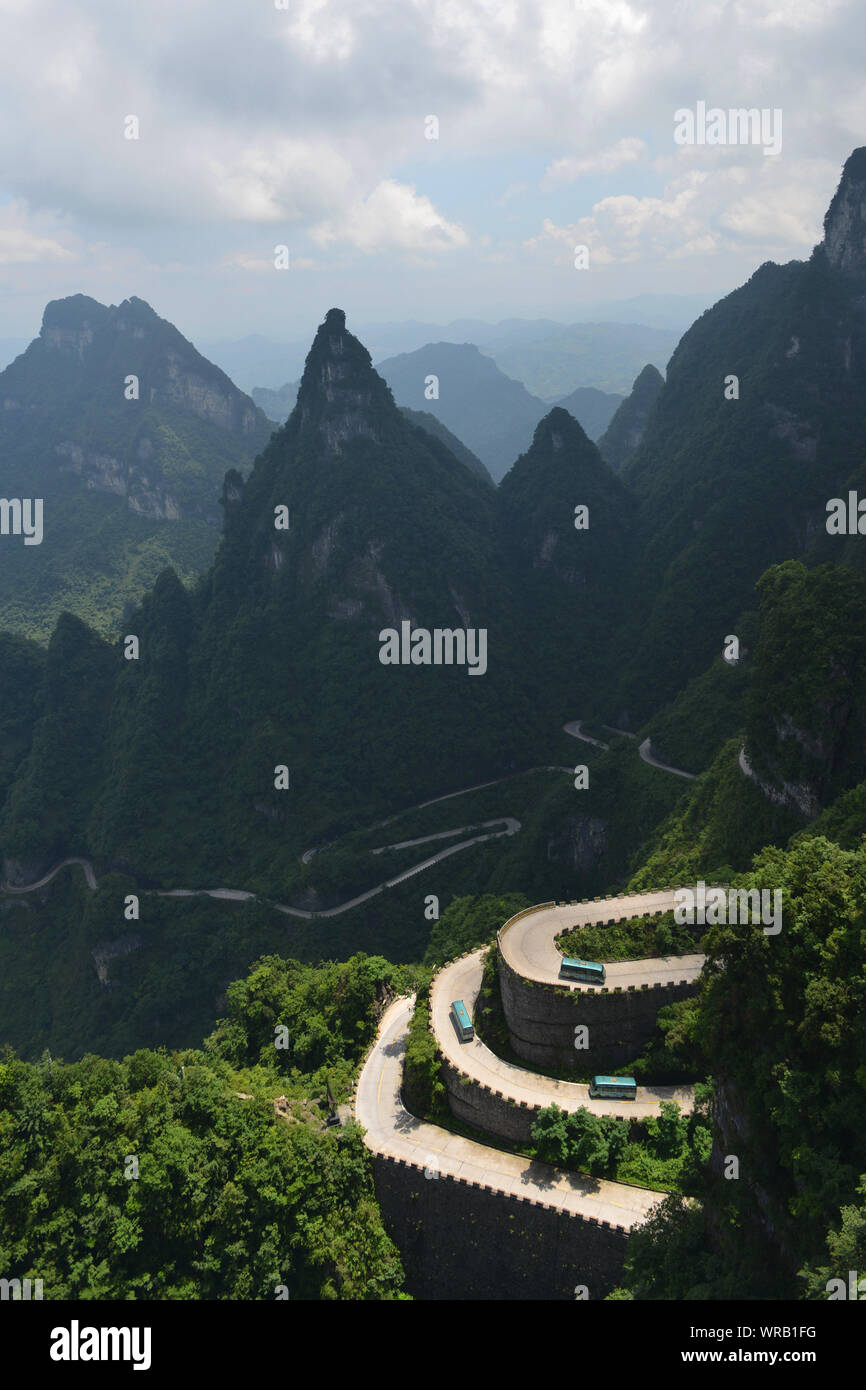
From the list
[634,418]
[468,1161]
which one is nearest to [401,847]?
[468,1161]

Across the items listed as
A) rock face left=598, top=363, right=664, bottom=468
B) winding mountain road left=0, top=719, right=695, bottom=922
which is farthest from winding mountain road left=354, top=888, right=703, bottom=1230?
rock face left=598, top=363, right=664, bottom=468

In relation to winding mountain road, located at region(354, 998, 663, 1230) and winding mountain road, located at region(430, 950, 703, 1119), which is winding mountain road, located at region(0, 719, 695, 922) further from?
winding mountain road, located at region(354, 998, 663, 1230)

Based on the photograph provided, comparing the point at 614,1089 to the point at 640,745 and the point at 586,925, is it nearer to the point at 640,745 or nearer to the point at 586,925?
the point at 586,925

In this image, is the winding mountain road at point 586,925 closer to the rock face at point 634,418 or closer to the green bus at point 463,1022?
the green bus at point 463,1022

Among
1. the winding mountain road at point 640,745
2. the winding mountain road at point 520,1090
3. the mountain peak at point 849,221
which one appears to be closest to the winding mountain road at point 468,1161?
the winding mountain road at point 520,1090

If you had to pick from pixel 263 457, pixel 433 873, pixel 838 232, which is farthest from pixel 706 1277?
pixel 838 232
